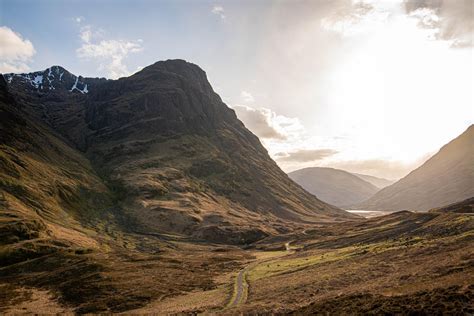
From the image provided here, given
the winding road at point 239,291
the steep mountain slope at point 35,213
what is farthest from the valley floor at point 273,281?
the steep mountain slope at point 35,213

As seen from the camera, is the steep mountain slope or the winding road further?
the steep mountain slope

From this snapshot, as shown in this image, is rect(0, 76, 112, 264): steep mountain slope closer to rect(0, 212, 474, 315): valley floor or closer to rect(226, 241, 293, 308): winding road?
rect(0, 212, 474, 315): valley floor

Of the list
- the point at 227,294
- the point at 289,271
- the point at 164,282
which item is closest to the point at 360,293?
the point at 227,294

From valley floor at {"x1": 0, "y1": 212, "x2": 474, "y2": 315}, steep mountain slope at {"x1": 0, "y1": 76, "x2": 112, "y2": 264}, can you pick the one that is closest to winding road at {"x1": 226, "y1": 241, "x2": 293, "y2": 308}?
valley floor at {"x1": 0, "y1": 212, "x2": 474, "y2": 315}

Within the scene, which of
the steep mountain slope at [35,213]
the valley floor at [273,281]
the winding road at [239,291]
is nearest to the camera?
the valley floor at [273,281]

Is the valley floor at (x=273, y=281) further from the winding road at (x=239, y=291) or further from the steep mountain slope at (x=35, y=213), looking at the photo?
the steep mountain slope at (x=35, y=213)

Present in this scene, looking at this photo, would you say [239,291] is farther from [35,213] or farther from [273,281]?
[35,213]

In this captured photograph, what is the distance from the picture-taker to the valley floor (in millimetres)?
32188

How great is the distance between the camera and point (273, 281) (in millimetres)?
62375

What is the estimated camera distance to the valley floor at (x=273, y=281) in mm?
32188

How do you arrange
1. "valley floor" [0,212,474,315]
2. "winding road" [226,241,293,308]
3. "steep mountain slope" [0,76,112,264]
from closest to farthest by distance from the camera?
"valley floor" [0,212,474,315]
"winding road" [226,241,293,308]
"steep mountain slope" [0,76,112,264]

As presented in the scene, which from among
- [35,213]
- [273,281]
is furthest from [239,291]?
[35,213]

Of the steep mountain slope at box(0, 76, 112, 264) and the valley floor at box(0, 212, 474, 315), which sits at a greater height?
the steep mountain slope at box(0, 76, 112, 264)

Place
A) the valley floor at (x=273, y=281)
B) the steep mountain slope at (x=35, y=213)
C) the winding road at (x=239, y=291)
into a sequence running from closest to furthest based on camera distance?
the valley floor at (x=273, y=281), the winding road at (x=239, y=291), the steep mountain slope at (x=35, y=213)
